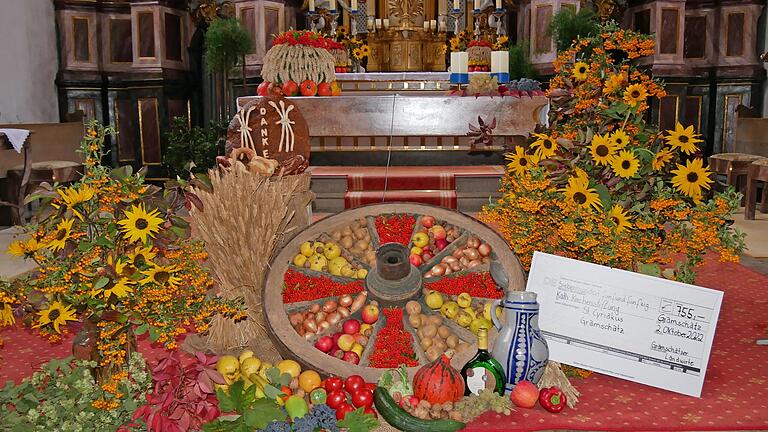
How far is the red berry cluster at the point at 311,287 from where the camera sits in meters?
3.26

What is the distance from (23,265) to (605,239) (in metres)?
5.02

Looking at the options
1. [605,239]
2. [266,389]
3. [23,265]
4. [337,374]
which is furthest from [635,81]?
[23,265]

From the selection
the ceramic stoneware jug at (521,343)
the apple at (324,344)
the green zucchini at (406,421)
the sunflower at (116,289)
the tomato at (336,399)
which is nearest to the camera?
the sunflower at (116,289)

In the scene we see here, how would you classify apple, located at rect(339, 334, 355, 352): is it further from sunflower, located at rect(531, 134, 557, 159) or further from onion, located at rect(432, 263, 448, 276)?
sunflower, located at rect(531, 134, 557, 159)

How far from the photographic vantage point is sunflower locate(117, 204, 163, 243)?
2.52 meters

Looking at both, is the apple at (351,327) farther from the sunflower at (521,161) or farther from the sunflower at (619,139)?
the sunflower at (619,139)

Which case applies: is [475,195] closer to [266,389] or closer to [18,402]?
[266,389]

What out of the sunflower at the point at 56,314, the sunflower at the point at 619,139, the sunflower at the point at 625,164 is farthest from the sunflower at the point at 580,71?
the sunflower at the point at 56,314

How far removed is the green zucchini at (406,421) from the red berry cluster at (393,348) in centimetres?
29

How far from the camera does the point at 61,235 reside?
2504mm

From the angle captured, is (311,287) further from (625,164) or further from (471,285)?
(625,164)

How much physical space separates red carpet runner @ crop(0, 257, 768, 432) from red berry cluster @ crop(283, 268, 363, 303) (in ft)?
2.72

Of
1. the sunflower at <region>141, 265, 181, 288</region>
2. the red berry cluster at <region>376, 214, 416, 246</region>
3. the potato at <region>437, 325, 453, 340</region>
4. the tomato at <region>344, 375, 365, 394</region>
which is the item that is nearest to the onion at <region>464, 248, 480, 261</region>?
the red berry cluster at <region>376, 214, 416, 246</region>

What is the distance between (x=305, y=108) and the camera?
604 centimetres
